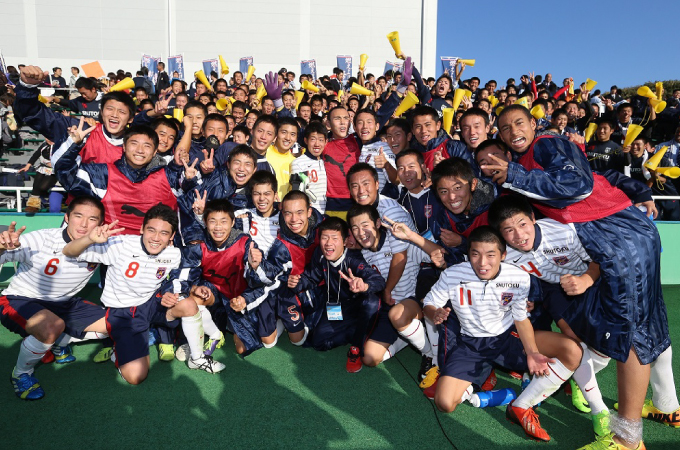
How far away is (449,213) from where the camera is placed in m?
3.36

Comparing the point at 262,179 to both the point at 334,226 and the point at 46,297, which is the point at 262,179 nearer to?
the point at 334,226

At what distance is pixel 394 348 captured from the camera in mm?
3625

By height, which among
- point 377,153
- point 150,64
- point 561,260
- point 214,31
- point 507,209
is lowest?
point 561,260

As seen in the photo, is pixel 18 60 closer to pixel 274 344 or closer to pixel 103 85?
pixel 103 85

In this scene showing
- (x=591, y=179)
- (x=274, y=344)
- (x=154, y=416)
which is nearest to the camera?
(x=591, y=179)

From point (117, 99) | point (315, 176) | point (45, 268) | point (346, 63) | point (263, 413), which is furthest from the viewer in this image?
point (346, 63)

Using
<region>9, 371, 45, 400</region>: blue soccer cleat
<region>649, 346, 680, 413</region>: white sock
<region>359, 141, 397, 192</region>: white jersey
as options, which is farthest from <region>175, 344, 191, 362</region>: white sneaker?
<region>649, 346, 680, 413</region>: white sock

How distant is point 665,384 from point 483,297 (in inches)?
49.4

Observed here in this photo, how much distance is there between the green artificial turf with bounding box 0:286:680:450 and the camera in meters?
2.58

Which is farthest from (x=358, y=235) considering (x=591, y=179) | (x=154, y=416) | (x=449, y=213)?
(x=154, y=416)

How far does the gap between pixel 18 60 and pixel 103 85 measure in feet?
38.0

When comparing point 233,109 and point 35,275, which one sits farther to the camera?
point 233,109

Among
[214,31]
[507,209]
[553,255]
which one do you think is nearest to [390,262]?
[507,209]

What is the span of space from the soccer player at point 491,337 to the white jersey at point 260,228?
1.58 m
